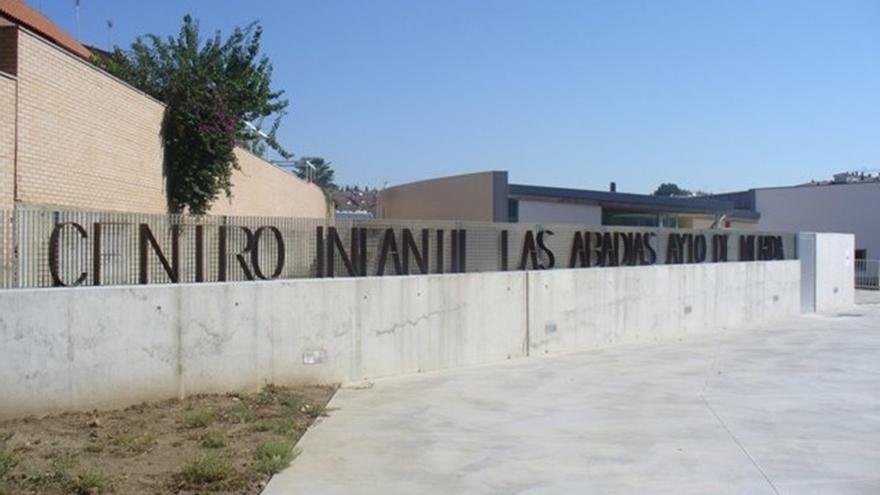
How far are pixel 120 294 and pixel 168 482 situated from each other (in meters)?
3.47

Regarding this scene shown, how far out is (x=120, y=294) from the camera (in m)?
9.46

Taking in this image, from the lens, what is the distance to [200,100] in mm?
18562

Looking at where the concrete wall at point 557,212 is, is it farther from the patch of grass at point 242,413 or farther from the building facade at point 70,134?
the patch of grass at point 242,413

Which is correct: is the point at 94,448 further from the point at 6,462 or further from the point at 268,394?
the point at 268,394

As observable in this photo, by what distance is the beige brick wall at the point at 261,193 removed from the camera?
71.8 feet

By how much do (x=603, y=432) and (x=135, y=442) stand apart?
4608mm

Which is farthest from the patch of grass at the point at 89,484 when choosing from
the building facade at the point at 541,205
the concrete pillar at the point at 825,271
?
the building facade at the point at 541,205

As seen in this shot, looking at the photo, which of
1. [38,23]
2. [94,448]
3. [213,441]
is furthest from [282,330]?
[38,23]

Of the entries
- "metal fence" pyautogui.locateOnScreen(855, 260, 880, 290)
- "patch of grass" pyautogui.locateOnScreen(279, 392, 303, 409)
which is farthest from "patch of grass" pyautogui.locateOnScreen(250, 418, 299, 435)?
"metal fence" pyautogui.locateOnScreen(855, 260, 880, 290)

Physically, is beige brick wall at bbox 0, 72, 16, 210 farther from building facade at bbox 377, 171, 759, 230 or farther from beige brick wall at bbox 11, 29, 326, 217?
building facade at bbox 377, 171, 759, 230

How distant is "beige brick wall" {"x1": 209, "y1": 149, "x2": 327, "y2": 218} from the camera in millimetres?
21891

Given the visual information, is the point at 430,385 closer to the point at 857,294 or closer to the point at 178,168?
the point at 178,168

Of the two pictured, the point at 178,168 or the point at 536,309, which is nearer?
the point at 536,309

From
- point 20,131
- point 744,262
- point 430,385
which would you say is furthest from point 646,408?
point 744,262
